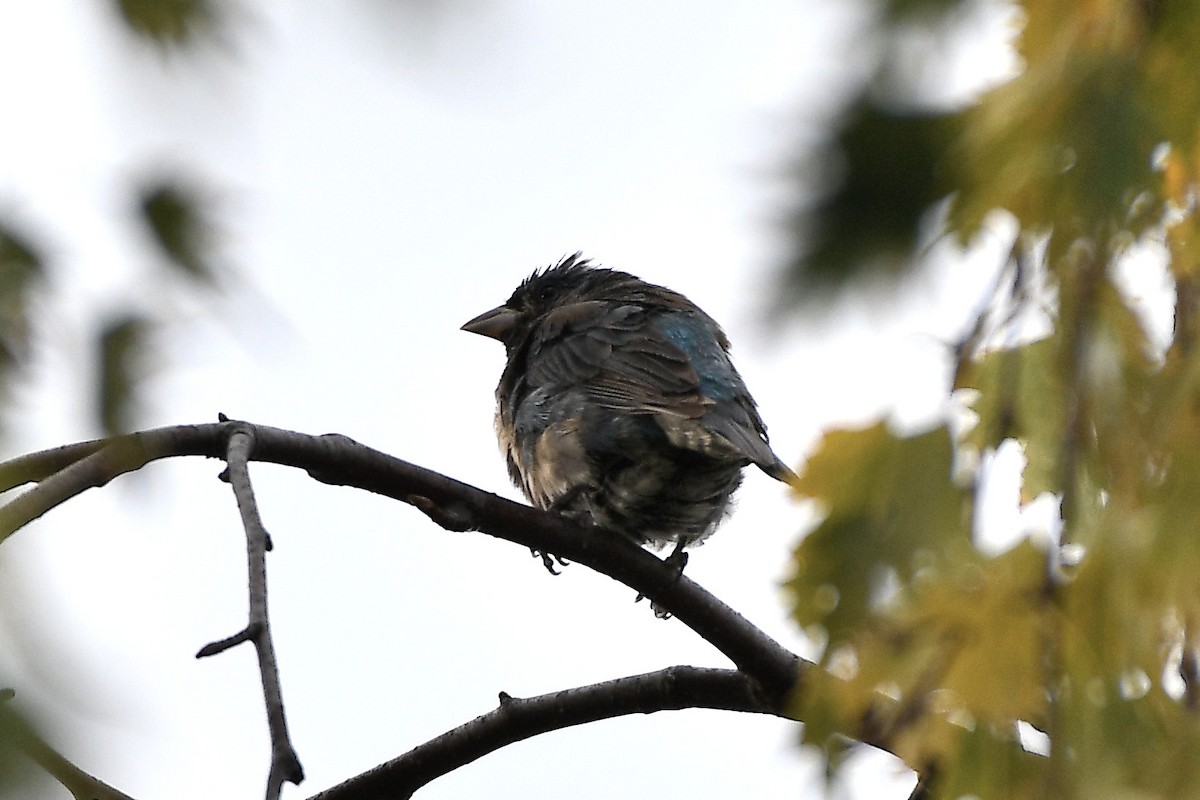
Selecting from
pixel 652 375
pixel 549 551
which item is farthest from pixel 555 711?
pixel 652 375

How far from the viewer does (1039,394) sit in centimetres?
199

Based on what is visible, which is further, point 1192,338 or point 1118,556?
point 1192,338

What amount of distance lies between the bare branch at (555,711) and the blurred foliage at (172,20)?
8.58 ft

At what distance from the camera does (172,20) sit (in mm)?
1303

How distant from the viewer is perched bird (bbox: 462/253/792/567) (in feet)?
17.6

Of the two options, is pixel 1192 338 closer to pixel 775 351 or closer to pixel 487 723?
pixel 775 351

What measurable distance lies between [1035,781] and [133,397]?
1.15m

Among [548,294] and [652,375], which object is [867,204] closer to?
[652,375]

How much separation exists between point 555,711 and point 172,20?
271 cm

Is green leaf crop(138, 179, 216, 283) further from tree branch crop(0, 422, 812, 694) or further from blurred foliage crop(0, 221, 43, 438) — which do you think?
tree branch crop(0, 422, 812, 694)

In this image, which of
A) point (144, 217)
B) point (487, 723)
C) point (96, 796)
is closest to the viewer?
point (144, 217)

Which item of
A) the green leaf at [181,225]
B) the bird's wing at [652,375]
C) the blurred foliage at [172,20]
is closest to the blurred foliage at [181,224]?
the green leaf at [181,225]

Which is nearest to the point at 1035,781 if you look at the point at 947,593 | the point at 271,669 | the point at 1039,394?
the point at 947,593

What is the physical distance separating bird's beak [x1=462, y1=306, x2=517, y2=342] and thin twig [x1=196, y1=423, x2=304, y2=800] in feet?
14.1
